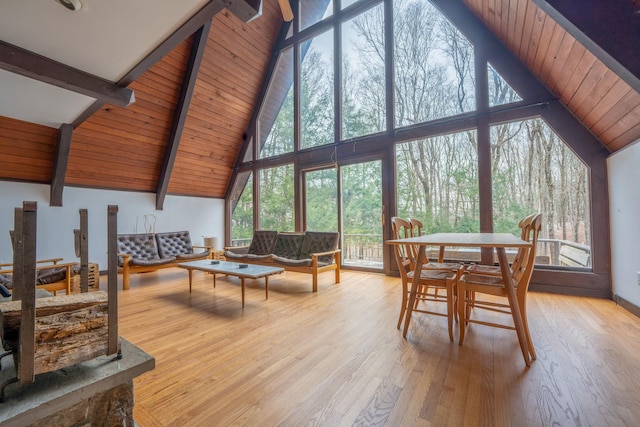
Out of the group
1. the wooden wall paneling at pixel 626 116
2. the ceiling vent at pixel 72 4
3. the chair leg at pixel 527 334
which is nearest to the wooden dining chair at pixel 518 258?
the chair leg at pixel 527 334

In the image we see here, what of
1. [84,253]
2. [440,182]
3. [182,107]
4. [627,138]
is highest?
[182,107]

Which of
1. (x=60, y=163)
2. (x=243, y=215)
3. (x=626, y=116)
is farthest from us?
(x=243, y=215)

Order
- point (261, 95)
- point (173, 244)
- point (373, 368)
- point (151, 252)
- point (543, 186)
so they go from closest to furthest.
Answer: point (373, 368) < point (543, 186) < point (151, 252) < point (173, 244) < point (261, 95)

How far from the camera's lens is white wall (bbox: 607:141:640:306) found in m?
2.56

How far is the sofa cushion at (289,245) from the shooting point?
4.66 metres

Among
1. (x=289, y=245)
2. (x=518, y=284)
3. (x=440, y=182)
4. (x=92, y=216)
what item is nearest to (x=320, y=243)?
(x=289, y=245)

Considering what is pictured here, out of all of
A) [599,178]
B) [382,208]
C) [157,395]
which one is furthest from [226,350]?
[599,178]

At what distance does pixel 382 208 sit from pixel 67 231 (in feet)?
18.1

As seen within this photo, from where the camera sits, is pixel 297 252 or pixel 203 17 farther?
pixel 297 252

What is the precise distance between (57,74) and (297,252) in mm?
3522

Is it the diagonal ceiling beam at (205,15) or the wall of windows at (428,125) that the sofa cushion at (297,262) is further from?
Result: the diagonal ceiling beam at (205,15)

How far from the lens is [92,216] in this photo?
499 cm

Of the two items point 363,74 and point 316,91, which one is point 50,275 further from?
point 363,74

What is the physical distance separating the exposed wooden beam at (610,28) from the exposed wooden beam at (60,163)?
6.00m
